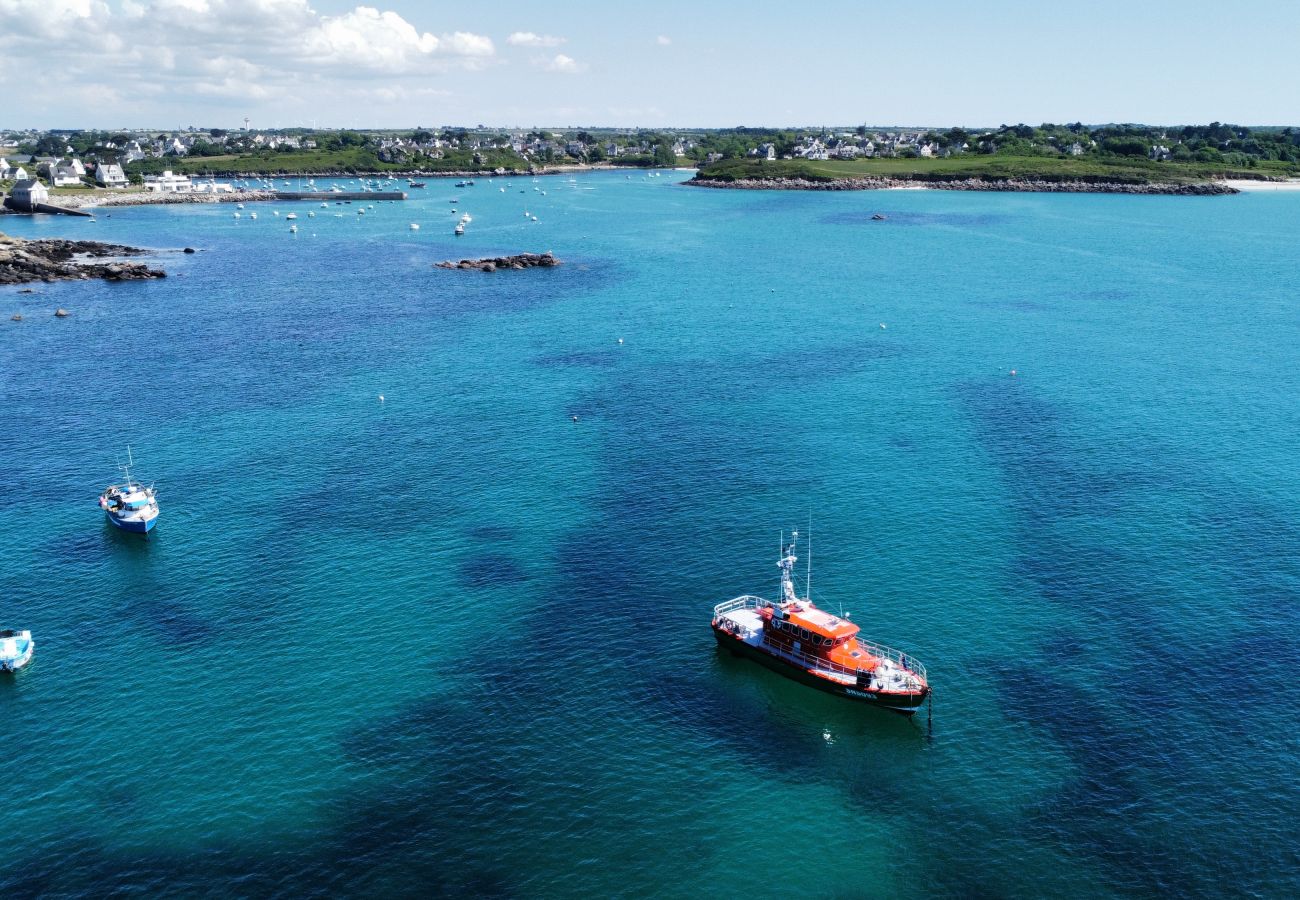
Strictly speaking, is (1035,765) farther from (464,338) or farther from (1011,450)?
(464,338)

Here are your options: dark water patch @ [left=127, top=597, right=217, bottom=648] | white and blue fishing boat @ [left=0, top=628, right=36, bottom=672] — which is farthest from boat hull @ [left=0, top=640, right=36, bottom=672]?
dark water patch @ [left=127, top=597, right=217, bottom=648]

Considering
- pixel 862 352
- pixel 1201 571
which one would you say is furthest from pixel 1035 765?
pixel 862 352

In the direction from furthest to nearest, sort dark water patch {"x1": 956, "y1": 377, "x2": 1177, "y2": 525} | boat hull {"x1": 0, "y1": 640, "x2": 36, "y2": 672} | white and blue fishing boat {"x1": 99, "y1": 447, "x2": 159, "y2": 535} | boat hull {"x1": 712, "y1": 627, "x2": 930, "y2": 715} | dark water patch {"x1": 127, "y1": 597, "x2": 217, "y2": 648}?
dark water patch {"x1": 956, "y1": 377, "x2": 1177, "y2": 525} → white and blue fishing boat {"x1": 99, "y1": 447, "x2": 159, "y2": 535} → dark water patch {"x1": 127, "y1": 597, "x2": 217, "y2": 648} → boat hull {"x1": 0, "y1": 640, "x2": 36, "y2": 672} → boat hull {"x1": 712, "y1": 627, "x2": 930, "y2": 715}

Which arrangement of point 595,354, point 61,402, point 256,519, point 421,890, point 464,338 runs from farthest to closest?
point 464,338, point 595,354, point 61,402, point 256,519, point 421,890

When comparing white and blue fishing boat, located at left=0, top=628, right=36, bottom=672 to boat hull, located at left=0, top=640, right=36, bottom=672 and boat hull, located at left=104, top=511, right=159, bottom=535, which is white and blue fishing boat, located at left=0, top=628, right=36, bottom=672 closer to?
boat hull, located at left=0, top=640, right=36, bottom=672

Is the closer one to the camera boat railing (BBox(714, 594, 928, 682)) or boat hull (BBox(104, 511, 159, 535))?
boat railing (BBox(714, 594, 928, 682))

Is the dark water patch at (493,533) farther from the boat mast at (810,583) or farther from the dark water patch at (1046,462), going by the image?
the dark water patch at (1046,462)

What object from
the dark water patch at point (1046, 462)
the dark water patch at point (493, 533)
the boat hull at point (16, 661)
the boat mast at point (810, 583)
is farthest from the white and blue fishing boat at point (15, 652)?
the dark water patch at point (1046, 462)
